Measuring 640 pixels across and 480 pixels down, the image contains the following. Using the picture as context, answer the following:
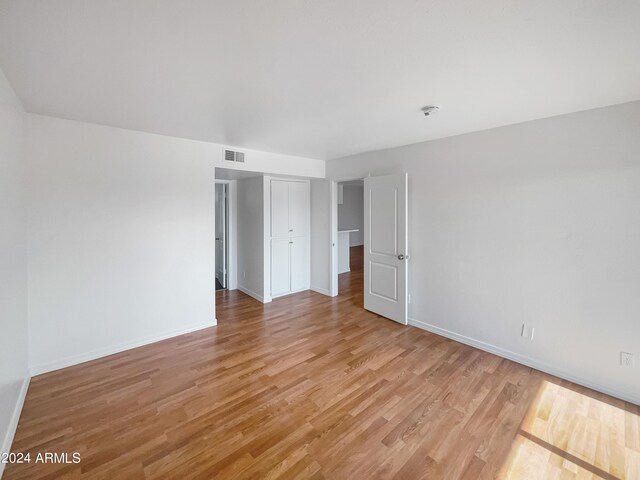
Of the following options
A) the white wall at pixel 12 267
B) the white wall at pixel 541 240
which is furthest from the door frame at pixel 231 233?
the white wall at pixel 541 240

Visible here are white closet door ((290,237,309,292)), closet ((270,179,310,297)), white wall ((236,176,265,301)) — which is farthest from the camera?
white closet door ((290,237,309,292))

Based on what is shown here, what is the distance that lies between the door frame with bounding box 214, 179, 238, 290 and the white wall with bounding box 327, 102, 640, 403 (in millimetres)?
3314

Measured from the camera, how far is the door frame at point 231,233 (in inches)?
205

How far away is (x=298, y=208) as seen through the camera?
5082mm

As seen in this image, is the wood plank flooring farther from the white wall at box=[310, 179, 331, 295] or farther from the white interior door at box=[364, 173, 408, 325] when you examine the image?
the white wall at box=[310, 179, 331, 295]

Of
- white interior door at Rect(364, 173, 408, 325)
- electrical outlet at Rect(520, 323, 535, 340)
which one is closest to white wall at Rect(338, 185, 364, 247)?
white interior door at Rect(364, 173, 408, 325)

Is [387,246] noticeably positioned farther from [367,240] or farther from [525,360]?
[525,360]

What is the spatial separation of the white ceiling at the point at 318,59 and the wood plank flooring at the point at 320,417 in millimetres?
2413

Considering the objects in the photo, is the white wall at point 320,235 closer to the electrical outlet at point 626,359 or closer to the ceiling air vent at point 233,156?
the ceiling air vent at point 233,156

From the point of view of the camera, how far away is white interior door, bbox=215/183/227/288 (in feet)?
17.5

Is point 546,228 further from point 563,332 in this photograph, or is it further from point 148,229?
point 148,229

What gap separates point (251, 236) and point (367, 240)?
2.09 meters

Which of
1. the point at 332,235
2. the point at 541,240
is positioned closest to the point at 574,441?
the point at 541,240

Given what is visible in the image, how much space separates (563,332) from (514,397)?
84 cm
